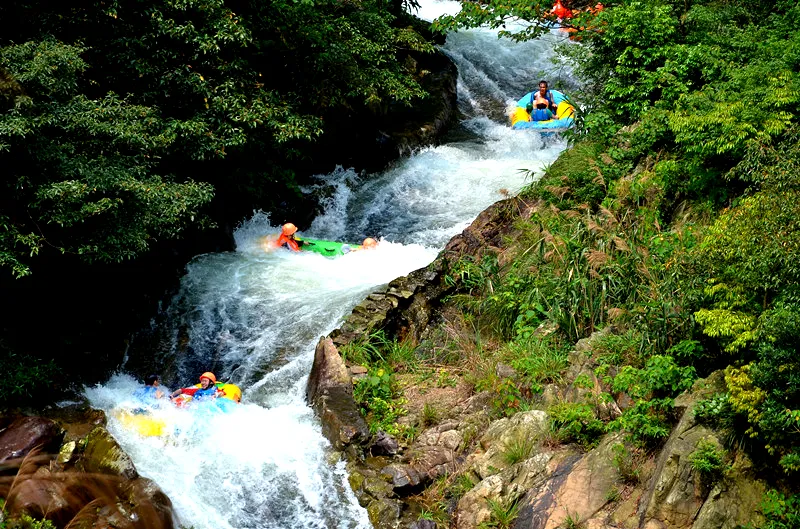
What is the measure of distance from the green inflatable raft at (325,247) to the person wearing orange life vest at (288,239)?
0.27 feet

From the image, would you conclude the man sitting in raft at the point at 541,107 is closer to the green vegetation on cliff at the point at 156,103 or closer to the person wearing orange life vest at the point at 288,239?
the green vegetation on cliff at the point at 156,103

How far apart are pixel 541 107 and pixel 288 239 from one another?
6835mm

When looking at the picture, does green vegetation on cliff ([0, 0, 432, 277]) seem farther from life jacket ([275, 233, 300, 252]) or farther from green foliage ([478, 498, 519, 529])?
green foliage ([478, 498, 519, 529])

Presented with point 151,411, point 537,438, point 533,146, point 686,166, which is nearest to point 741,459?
point 537,438

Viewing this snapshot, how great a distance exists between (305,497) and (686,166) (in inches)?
196

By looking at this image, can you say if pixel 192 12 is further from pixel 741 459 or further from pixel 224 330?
pixel 741 459

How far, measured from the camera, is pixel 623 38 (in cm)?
948

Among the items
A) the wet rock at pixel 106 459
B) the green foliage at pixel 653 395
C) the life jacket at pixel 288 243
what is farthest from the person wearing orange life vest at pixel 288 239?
the green foliage at pixel 653 395

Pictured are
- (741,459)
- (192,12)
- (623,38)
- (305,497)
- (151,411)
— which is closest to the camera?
(741,459)

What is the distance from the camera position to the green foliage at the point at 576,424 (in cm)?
616

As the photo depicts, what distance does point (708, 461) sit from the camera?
4.66m

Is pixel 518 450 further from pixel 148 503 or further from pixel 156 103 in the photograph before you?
pixel 156 103

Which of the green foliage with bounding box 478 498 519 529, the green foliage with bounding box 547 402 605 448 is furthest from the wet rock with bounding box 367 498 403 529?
the green foliage with bounding box 547 402 605 448

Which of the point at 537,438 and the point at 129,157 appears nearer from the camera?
the point at 537,438
